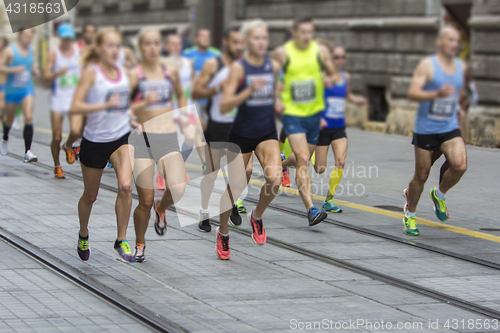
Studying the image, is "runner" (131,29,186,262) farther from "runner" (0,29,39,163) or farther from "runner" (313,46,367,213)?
"runner" (0,29,39,163)

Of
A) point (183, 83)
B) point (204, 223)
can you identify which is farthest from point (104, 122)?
point (204, 223)

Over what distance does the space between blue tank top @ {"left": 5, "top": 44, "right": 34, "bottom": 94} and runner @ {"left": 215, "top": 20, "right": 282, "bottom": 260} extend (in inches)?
232

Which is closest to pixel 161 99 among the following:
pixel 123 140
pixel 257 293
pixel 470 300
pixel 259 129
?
pixel 123 140

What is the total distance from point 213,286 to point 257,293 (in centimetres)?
35

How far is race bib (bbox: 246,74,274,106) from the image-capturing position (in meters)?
6.25

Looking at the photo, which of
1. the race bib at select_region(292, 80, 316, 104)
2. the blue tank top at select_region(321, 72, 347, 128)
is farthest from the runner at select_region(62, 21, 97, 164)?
the blue tank top at select_region(321, 72, 347, 128)

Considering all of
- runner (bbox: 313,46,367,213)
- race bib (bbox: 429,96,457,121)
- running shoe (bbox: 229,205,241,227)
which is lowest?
running shoe (bbox: 229,205,241,227)

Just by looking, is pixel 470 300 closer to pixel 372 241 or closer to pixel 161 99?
pixel 372 241

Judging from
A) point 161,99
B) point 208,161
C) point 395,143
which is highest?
point 161,99

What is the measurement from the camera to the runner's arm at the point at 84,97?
569 centimetres

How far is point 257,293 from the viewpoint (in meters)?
5.77

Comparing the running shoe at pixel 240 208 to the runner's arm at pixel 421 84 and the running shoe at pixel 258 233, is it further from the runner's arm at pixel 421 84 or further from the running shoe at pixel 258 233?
the runner's arm at pixel 421 84

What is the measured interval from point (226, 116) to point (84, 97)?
76.5 inches

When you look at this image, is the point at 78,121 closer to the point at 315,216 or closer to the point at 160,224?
the point at 160,224
